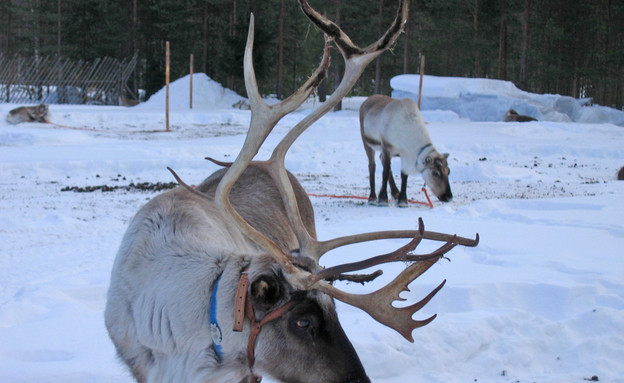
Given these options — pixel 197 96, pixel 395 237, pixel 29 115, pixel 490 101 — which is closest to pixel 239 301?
pixel 395 237

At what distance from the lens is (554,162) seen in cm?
1375

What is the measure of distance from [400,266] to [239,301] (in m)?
3.42

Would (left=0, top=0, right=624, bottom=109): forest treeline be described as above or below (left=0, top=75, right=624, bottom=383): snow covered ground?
above

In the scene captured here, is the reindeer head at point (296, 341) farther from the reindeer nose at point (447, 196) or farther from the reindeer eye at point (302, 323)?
the reindeer nose at point (447, 196)

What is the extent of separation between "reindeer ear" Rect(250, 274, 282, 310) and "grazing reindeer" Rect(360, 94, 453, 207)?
6.98m

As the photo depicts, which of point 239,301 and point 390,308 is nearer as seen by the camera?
point 239,301

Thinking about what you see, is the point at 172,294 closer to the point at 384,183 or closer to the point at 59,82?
the point at 384,183

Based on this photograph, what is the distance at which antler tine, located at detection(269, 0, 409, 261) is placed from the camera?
2773 mm

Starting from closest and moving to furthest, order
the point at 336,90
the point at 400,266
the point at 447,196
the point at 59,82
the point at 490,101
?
1. the point at 336,90
2. the point at 400,266
3. the point at 447,196
4. the point at 490,101
5. the point at 59,82

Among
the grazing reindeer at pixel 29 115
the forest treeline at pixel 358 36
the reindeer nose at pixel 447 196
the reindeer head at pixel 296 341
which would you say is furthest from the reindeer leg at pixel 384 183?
the forest treeline at pixel 358 36

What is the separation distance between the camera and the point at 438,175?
29.7ft

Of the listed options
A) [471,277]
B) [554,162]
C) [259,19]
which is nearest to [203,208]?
[471,277]

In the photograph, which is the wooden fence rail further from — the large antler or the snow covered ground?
the large antler

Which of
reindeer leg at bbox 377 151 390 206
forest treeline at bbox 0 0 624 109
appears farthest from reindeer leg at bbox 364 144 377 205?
forest treeline at bbox 0 0 624 109
